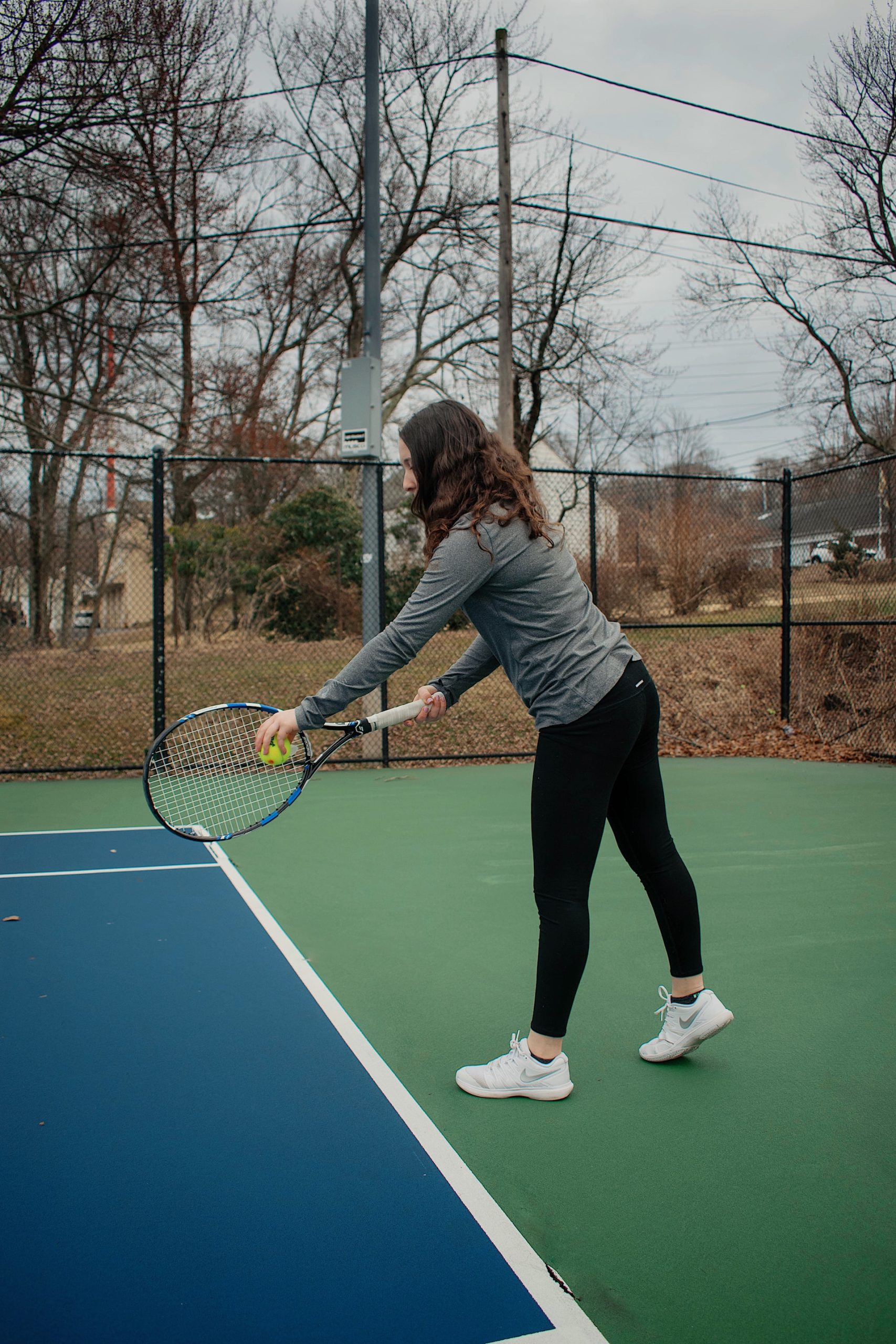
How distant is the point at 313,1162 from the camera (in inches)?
95.1

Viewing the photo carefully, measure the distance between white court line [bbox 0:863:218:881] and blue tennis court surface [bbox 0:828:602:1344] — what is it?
4.27 ft

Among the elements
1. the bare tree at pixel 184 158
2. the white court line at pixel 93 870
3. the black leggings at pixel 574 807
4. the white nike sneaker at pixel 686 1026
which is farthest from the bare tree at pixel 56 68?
the white nike sneaker at pixel 686 1026

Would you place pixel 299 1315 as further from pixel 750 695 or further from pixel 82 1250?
pixel 750 695

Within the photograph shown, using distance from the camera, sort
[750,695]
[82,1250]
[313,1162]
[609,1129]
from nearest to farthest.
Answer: [82,1250], [313,1162], [609,1129], [750,695]

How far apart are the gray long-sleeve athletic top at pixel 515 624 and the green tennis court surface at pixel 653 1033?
44.5 inches

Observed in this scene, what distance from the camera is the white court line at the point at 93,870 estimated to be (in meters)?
5.23

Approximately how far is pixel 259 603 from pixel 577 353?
9.88 m

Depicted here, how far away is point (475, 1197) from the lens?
226 centimetres

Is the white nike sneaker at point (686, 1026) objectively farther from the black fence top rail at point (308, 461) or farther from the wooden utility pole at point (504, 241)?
the wooden utility pole at point (504, 241)

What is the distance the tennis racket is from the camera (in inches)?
114

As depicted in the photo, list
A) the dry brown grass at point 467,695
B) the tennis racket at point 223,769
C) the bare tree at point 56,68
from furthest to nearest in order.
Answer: the dry brown grass at point 467,695 < the bare tree at point 56,68 < the tennis racket at point 223,769

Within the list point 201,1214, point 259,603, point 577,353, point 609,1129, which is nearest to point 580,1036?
point 609,1129

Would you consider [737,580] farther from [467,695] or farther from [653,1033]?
[653,1033]

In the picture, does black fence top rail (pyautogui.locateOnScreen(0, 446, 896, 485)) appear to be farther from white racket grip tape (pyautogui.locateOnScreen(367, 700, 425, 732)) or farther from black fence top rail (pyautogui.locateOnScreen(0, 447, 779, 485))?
white racket grip tape (pyautogui.locateOnScreen(367, 700, 425, 732))
